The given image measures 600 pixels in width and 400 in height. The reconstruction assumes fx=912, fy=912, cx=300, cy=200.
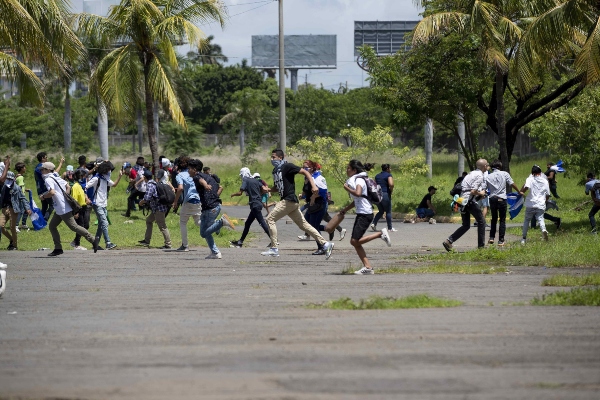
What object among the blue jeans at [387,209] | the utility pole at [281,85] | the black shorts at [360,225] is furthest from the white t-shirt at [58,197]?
the utility pole at [281,85]

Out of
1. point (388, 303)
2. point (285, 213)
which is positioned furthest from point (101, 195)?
point (388, 303)

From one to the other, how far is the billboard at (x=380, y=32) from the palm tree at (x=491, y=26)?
1475 inches

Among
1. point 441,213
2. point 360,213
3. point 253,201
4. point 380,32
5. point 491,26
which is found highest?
point 380,32

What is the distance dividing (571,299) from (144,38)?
20.9 metres

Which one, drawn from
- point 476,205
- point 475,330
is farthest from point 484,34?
point 475,330

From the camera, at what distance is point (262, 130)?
73.1 meters

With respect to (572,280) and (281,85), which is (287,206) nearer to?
(572,280)

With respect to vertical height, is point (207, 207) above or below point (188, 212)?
above

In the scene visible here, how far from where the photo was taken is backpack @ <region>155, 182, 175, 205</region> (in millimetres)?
19047

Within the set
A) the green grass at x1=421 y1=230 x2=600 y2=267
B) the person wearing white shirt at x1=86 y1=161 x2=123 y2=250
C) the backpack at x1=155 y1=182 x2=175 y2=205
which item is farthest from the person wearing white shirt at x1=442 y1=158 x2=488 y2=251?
the person wearing white shirt at x1=86 y1=161 x2=123 y2=250

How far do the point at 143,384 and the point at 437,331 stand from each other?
10.2 ft

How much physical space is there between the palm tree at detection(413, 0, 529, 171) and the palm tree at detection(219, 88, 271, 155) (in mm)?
46664

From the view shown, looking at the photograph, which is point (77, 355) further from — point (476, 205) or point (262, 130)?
point (262, 130)

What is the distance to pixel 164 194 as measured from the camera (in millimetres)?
19062
